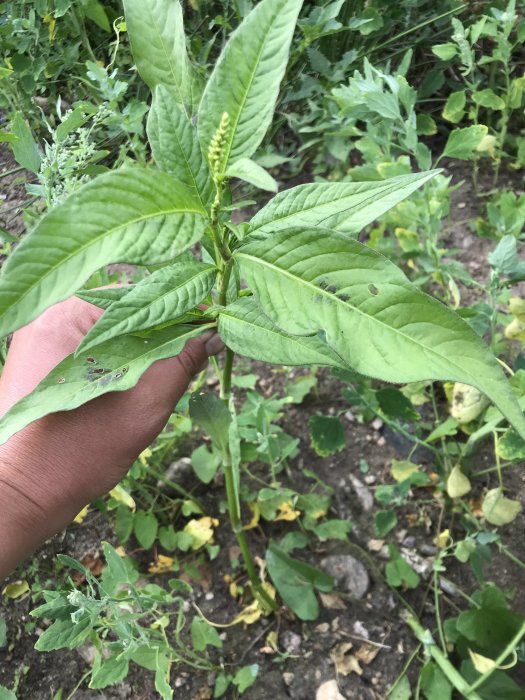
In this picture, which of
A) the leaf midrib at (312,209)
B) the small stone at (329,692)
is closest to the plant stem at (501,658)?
the small stone at (329,692)

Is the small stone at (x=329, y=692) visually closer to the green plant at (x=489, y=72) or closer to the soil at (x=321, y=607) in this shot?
the soil at (x=321, y=607)

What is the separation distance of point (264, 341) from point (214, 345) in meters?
0.33

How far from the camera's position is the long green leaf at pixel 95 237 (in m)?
0.53

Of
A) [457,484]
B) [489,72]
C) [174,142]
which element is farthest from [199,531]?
[489,72]

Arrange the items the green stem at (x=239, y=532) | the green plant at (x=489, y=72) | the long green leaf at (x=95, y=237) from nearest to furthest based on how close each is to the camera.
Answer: the long green leaf at (x=95, y=237)
the green stem at (x=239, y=532)
the green plant at (x=489, y=72)

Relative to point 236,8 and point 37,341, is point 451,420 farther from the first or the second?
point 236,8

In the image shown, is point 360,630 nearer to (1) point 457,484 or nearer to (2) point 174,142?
(1) point 457,484

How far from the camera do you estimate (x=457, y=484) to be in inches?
60.1

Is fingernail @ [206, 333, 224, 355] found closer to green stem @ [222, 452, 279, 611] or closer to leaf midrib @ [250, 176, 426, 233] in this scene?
green stem @ [222, 452, 279, 611]

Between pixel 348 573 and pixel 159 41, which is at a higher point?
pixel 159 41

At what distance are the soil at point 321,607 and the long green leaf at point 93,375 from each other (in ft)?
2.73

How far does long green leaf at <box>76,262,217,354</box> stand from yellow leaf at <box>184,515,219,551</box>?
1.01 metres

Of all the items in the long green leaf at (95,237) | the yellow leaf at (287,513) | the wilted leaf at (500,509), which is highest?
the long green leaf at (95,237)

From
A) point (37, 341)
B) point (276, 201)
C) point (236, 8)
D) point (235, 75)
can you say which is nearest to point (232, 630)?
point (37, 341)
